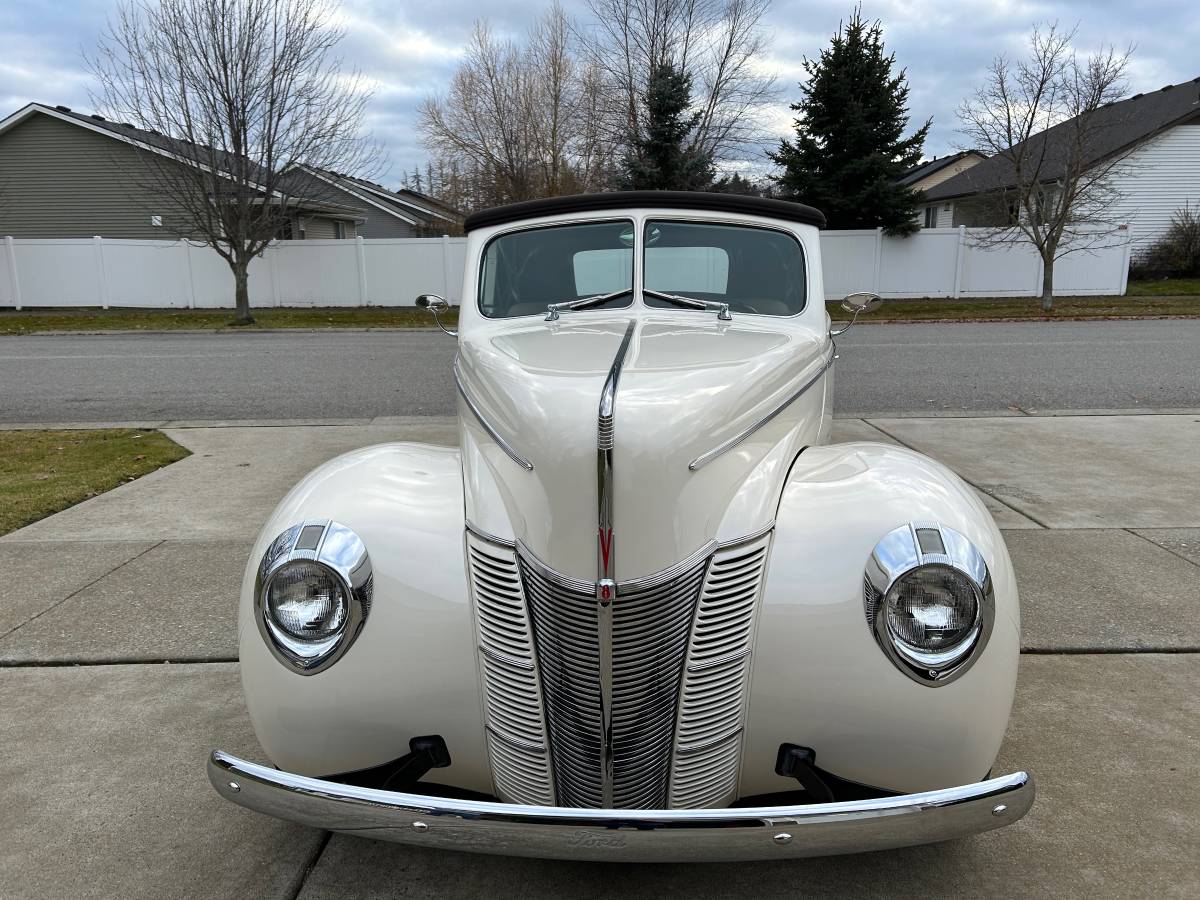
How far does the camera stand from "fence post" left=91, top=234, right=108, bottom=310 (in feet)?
74.2

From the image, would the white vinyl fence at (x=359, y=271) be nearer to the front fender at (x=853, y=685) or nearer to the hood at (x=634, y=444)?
the hood at (x=634, y=444)

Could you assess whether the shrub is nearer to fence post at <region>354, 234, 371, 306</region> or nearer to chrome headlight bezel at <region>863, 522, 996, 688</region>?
fence post at <region>354, 234, 371, 306</region>

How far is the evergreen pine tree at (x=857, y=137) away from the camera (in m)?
23.7

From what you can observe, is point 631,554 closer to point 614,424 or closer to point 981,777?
point 614,424

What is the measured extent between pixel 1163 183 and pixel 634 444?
32510mm

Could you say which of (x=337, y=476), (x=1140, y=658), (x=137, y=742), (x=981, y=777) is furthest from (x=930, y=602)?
(x=137, y=742)

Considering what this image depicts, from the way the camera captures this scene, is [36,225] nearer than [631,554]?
No

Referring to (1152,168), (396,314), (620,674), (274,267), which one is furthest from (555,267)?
(1152,168)

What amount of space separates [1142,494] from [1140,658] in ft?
8.19

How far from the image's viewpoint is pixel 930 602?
1.96 meters

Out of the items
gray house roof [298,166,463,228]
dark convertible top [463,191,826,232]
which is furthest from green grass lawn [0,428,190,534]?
gray house roof [298,166,463,228]

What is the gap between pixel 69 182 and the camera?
85.0 feet

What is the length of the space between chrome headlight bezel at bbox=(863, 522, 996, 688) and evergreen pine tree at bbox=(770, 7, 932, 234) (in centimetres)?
2345

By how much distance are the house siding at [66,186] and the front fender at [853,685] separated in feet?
91.0
